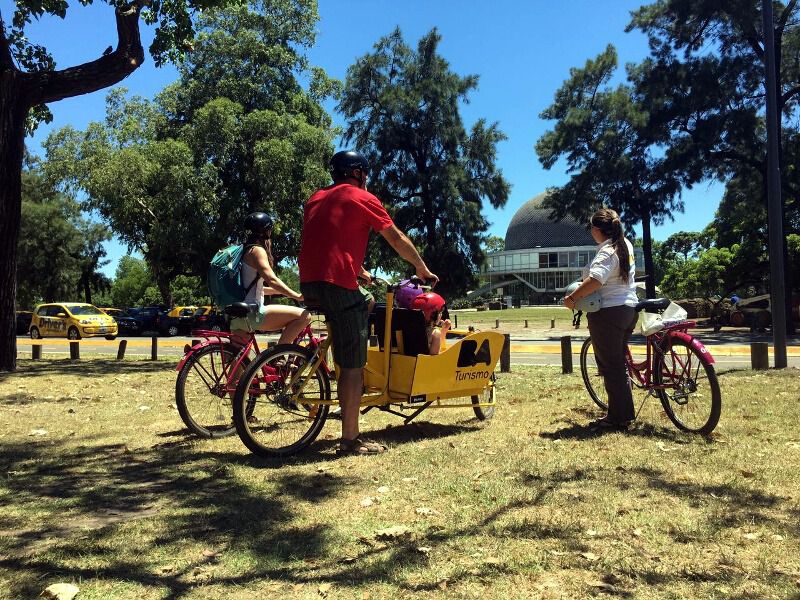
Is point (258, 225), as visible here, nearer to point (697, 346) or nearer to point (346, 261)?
point (346, 261)

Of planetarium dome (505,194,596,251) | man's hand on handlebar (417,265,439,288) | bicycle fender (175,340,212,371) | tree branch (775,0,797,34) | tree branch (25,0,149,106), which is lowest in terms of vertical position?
bicycle fender (175,340,212,371)

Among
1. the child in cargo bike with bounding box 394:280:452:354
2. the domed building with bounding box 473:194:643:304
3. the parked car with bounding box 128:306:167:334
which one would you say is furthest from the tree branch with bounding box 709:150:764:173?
the domed building with bounding box 473:194:643:304

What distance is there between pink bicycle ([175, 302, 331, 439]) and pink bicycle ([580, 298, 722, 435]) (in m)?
2.91

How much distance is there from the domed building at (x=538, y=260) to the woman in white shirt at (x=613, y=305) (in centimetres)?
10876

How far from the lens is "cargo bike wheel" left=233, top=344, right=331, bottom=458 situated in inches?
192

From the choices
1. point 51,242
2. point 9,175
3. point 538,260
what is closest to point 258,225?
point 9,175

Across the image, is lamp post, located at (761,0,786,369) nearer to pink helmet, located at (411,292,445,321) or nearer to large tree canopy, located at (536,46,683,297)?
pink helmet, located at (411,292,445,321)

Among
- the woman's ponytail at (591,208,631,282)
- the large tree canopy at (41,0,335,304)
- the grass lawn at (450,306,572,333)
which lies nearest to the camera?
the woman's ponytail at (591,208,631,282)

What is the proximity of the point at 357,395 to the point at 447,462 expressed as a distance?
82cm

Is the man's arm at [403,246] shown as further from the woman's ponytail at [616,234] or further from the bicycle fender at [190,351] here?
the bicycle fender at [190,351]

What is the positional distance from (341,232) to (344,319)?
62 cm

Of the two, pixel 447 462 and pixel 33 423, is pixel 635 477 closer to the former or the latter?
pixel 447 462

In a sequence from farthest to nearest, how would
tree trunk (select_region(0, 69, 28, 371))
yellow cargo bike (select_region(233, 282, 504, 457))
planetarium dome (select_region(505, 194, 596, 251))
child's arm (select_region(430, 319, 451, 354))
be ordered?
planetarium dome (select_region(505, 194, 596, 251)) < tree trunk (select_region(0, 69, 28, 371)) < child's arm (select_region(430, 319, 451, 354)) < yellow cargo bike (select_region(233, 282, 504, 457))

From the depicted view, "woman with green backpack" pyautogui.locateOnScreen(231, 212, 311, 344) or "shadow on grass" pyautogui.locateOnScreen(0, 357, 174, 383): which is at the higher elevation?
"woman with green backpack" pyautogui.locateOnScreen(231, 212, 311, 344)
